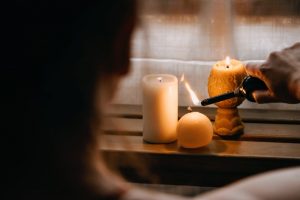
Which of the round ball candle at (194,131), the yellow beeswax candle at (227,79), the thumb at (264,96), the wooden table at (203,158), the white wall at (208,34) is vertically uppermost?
the white wall at (208,34)

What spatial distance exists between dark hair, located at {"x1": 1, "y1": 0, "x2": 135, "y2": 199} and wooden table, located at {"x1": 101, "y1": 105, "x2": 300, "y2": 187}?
0.51 meters

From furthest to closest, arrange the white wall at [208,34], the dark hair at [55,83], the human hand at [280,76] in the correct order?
the white wall at [208,34] → the human hand at [280,76] → the dark hair at [55,83]

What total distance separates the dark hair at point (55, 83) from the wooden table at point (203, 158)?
507 millimetres

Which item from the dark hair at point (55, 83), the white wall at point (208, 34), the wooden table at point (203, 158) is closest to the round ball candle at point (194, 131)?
the wooden table at point (203, 158)

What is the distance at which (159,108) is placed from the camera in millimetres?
1248

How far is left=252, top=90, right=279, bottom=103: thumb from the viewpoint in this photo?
1183mm

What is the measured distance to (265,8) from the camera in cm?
138

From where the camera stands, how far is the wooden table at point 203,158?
3.82 feet

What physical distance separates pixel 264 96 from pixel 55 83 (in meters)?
0.67

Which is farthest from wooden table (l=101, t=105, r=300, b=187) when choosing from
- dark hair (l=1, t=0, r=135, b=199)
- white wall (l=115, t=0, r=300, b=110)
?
dark hair (l=1, t=0, r=135, b=199)

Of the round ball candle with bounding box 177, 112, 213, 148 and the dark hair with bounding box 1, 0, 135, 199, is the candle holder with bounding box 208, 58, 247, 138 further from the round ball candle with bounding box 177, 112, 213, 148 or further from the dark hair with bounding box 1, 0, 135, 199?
the dark hair with bounding box 1, 0, 135, 199

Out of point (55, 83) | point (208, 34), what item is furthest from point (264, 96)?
point (55, 83)

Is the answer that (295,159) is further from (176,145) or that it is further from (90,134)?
(90,134)

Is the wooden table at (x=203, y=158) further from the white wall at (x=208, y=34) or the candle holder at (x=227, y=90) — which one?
the white wall at (x=208, y=34)
